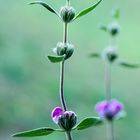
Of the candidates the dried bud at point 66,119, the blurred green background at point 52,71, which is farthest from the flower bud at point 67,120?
the blurred green background at point 52,71

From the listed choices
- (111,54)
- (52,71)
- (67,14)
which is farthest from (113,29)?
(52,71)

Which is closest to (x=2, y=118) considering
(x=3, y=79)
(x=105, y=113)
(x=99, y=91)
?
(x=3, y=79)

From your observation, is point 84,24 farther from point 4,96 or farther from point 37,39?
point 4,96

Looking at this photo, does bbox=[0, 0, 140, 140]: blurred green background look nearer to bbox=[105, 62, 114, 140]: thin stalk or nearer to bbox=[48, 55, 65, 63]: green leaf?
bbox=[105, 62, 114, 140]: thin stalk

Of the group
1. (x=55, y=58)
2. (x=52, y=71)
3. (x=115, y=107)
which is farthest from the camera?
(x=52, y=71)

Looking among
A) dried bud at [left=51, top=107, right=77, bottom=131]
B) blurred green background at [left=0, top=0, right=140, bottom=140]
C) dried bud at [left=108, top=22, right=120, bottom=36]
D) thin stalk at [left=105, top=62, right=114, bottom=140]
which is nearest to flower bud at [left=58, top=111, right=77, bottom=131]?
dried bud at [left=51, top=107, right=77, bottom=131]

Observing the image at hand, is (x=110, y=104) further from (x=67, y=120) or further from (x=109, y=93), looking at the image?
(x=67, y=120)
